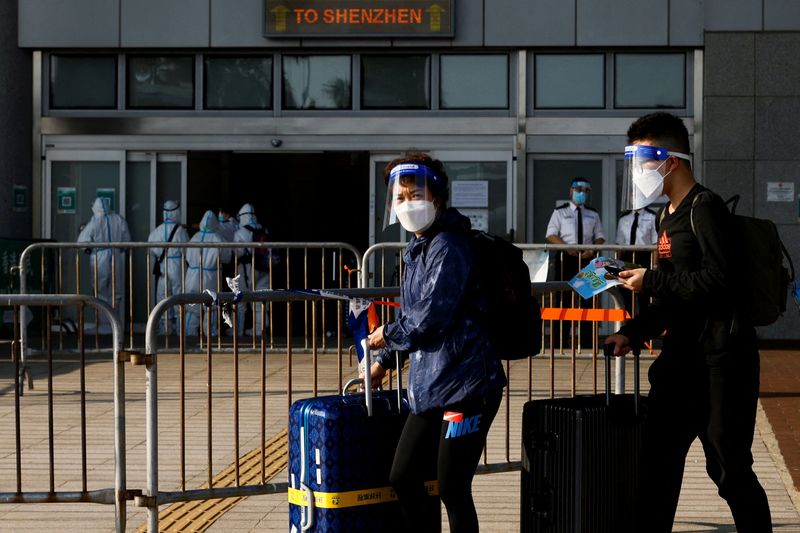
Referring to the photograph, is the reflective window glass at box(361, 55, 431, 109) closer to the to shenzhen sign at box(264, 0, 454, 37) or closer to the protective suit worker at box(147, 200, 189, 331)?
the to shenzhen sign at box(264, 0, 454, 37)

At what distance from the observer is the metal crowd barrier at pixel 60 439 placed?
600 cm

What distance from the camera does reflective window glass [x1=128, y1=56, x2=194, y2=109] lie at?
57.7ft

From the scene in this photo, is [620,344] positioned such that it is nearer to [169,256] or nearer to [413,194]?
[413,194]

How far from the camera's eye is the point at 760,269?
16.0 ft

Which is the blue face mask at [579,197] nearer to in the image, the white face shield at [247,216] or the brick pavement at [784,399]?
the brick pavement at [784,399]

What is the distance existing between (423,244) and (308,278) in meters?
8.79

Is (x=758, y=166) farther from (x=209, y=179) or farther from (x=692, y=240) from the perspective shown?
(x=692, y=240)

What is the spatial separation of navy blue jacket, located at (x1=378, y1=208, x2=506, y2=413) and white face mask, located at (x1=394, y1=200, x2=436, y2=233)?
9cm

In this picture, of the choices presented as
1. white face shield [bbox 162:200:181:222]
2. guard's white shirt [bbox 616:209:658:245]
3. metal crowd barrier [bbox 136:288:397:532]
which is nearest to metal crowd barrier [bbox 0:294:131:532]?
metal crowd barrier [bbox 136:288:397:532]

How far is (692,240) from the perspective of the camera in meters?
4.98

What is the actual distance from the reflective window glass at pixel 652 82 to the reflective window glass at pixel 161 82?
17.9ft

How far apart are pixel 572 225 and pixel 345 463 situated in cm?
1067

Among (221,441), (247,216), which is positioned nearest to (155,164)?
(247,216)

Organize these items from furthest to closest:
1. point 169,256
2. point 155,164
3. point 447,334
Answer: point 155,164 < point 169,256 < point 447,334
